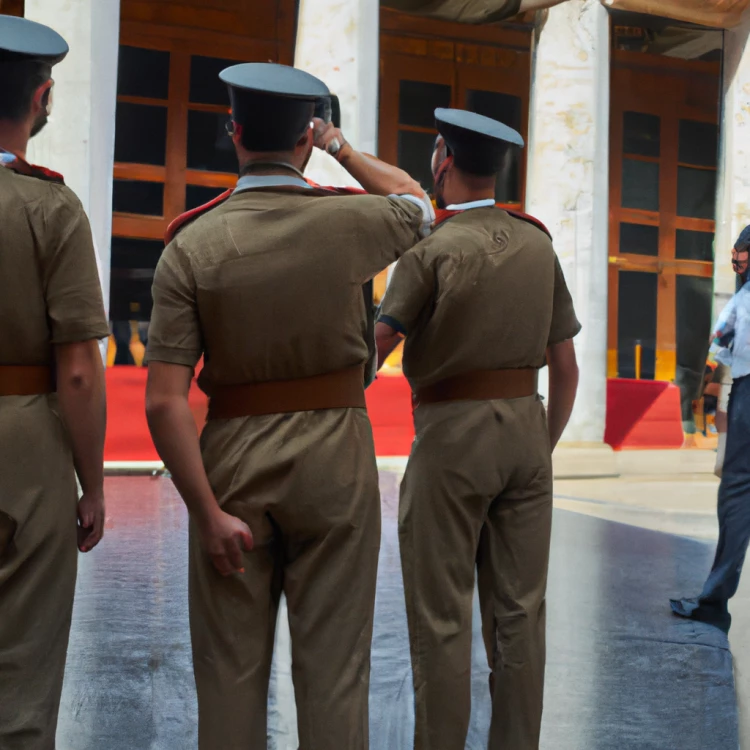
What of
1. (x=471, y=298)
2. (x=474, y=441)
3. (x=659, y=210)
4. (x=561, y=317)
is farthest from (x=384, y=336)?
(x=659, y=210)

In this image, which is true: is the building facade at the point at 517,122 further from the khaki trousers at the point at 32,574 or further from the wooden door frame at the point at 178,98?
the khaki trousers at the point at 32,574

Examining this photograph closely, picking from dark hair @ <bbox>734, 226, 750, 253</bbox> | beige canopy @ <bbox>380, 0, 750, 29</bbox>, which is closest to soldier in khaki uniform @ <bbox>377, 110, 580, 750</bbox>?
dark hair @ <bbox>734, 226, 750, 253</bbox>

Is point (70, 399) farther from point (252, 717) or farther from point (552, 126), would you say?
point (552, 126)

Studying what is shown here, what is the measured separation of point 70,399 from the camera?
2.18 m

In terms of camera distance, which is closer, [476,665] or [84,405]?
[84,405]

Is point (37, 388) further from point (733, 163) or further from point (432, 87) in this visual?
point (432, 87)

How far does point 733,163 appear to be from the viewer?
1275cm

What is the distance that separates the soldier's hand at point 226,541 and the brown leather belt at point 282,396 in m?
0.21

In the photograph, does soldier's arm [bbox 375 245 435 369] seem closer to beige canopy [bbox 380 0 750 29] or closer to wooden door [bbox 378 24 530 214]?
beige canopy [bbox 380 0 750 29]

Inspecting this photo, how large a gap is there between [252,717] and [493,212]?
142 cm

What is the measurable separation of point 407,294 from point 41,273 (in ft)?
3.02

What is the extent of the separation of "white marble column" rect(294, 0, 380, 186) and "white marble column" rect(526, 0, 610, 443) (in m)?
2.24

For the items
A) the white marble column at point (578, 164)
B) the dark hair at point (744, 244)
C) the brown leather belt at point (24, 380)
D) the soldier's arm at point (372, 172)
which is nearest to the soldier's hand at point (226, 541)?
the brown leather belt at point (24, 380)

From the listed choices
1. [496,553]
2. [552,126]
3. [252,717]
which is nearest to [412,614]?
[496,553]
